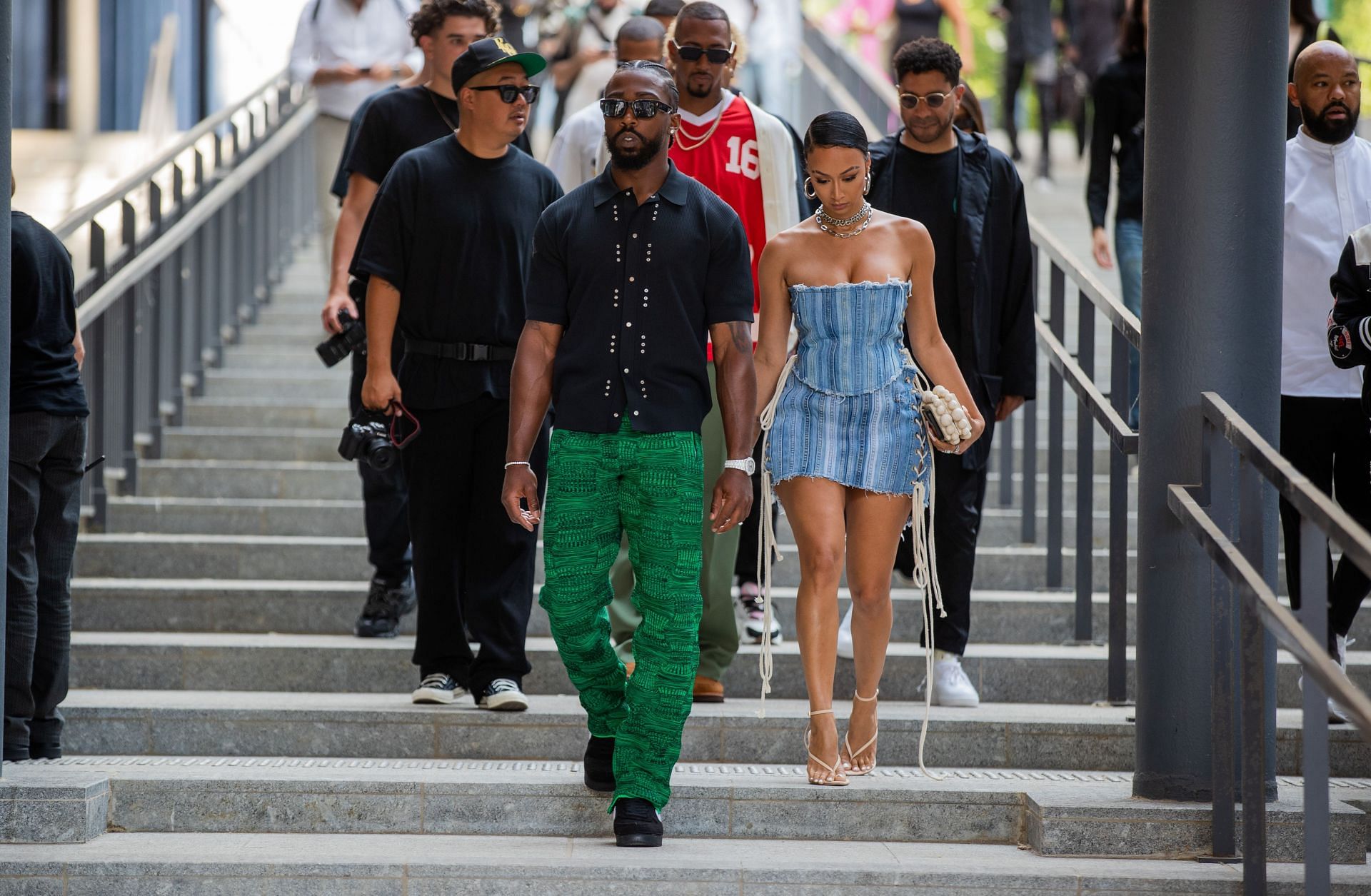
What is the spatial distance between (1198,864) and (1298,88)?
108 inches

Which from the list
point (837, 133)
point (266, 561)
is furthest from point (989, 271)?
point (266, 561)

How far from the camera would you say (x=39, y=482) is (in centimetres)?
533

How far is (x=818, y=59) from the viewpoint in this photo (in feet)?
45.8

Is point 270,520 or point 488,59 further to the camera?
point 270,520

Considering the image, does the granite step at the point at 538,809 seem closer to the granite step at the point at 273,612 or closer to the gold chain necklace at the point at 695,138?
the granite step at the point at 273,612

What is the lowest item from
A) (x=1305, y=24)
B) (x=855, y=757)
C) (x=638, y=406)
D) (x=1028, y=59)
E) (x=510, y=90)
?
(x=855, y=757)

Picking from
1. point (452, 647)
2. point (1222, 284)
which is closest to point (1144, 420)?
point (1222, 284)

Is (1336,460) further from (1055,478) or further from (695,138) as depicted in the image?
(695,138)

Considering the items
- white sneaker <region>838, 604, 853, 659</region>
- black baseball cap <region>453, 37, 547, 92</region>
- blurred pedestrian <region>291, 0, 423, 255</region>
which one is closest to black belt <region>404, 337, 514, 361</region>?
black baseball cap <region>453, 37, 547, 92</region>

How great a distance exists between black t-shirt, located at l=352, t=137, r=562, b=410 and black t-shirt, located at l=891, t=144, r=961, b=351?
4.05 feet

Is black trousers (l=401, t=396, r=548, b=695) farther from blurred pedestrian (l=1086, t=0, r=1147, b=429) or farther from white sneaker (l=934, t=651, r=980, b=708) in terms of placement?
blurred pedestrian (l=1086, t=0, r=1147, b=429)

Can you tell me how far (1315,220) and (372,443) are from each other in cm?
324

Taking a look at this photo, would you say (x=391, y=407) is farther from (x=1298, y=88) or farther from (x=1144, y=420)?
(x=1298, y=88)

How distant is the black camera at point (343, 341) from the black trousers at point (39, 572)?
84 cm
